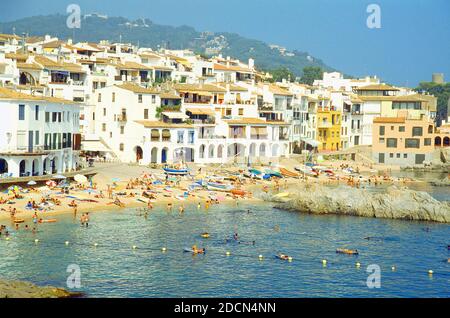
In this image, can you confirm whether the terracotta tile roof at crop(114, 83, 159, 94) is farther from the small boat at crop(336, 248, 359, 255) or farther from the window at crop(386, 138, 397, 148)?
the small boat at crop(336, 248, 359, 255)

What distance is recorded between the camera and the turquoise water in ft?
A: 114

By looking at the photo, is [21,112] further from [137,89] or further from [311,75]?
[311,75]

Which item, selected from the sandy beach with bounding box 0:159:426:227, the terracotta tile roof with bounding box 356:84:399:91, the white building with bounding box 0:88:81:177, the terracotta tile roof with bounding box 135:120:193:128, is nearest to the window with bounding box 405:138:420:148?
the terracotta tile roof with bounding box 356:84:399:91

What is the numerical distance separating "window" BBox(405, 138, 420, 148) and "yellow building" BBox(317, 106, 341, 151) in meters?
8.77

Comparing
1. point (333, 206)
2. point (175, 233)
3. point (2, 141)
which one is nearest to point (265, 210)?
point (333, 206)

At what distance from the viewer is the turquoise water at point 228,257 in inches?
1371

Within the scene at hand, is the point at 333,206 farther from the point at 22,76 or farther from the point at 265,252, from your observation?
the point at 22,76

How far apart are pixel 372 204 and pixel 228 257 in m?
17.5

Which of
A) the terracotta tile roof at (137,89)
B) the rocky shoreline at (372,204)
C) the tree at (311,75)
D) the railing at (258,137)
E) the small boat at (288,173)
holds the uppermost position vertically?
the tree at (311,75)

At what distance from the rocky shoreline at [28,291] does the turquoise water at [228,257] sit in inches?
46.7

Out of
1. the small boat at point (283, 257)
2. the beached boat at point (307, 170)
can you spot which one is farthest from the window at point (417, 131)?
the small boat at point (283, 257)

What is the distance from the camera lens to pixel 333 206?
5622 cm

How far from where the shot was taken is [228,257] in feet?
133

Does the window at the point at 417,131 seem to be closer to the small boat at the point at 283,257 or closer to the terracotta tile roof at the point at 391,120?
the terracotta tile roof at the point at 391,120
